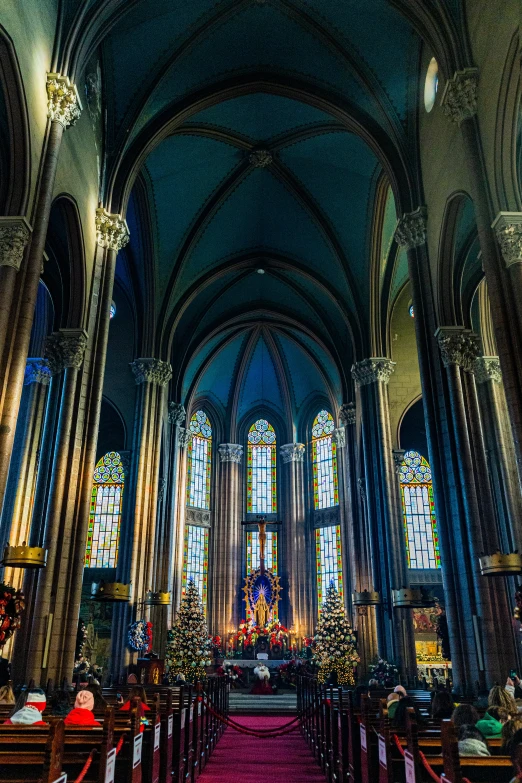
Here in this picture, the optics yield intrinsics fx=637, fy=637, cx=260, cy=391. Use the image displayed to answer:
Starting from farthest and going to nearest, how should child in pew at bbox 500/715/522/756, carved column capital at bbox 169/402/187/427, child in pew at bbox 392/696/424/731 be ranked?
carved column capital at bbox 169/402/187/427
child in pew at bbox 392/696/424/731
child in pew at bbox 500/715/522/756

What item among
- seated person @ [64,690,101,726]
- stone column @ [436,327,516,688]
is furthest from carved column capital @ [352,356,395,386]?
seated person @ [64,690,101,726]

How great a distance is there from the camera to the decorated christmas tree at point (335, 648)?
21438 mm

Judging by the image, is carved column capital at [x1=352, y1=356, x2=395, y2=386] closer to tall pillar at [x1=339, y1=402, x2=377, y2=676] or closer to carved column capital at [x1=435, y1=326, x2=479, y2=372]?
tall pillar at [x1=339, y1=402, x2=377, y2=676]

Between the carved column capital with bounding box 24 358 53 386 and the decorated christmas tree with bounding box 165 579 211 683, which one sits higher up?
the carved column capital with bounding box 24 358 53 386

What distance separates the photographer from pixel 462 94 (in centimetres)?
1300

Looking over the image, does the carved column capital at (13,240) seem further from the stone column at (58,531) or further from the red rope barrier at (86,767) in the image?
the red rope barrier at (86,767)

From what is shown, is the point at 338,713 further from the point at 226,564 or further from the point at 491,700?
the point at 226,564

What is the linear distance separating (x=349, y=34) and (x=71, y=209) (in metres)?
9.26

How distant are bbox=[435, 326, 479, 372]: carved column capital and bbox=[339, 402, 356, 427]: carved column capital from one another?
13.6 m

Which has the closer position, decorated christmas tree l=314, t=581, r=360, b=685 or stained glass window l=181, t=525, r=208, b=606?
decorated christmas tree l=314, t=581, r=360, b=685

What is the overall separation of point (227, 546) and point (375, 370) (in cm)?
1520

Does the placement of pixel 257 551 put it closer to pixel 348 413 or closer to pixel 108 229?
pixel 348 413

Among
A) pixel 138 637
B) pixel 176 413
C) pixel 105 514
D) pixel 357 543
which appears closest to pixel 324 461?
pixel 357 543

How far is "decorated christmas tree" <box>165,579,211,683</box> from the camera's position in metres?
23.0
